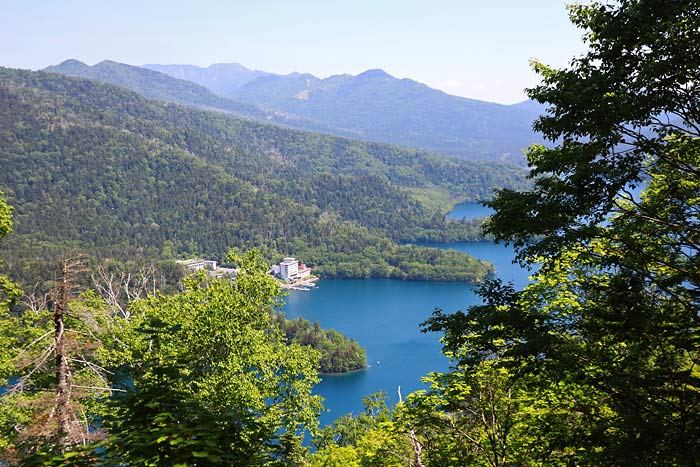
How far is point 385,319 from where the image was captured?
8006cm

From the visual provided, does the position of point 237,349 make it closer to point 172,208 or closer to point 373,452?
point 373,452

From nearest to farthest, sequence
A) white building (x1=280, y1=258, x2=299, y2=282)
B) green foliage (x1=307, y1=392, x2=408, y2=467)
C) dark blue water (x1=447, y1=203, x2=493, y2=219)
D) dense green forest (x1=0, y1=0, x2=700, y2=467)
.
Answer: dense green forest (x1=0, y1=0, x2=700, y2=467), green foliage (x1=307, y1=392, x2=408, y2=467), white building (x1=280, y1=258, x2=299, y2=282), dark blue water (x1=447, y1=203, x2=493, y2=219)

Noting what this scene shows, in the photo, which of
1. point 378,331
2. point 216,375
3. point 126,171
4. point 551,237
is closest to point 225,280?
point 216,375

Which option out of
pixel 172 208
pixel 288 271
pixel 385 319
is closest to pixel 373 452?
pixel 385 319

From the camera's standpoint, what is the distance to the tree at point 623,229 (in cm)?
542

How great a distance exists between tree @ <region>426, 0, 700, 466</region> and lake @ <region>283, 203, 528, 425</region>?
962 inches

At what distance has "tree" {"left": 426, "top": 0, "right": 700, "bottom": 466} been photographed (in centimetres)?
542

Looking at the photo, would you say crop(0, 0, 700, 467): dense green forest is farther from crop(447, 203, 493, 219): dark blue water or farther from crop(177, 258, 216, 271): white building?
crop(447, 203, 493, 219): dark blue water

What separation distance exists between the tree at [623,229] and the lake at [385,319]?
80.1 feet

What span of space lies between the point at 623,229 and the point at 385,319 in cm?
7422

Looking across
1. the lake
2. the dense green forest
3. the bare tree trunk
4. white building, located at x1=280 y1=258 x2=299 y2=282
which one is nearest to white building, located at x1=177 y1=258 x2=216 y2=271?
white building, located at x1=280 y1=258 x2=299 y2=282

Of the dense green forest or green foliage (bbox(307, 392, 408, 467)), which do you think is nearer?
the dense green forest

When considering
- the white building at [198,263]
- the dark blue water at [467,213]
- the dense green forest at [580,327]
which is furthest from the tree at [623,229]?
the dark blue water at [467,213]

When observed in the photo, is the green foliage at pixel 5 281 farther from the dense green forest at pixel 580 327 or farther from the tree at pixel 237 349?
the dense green forest at pixel 580 327
